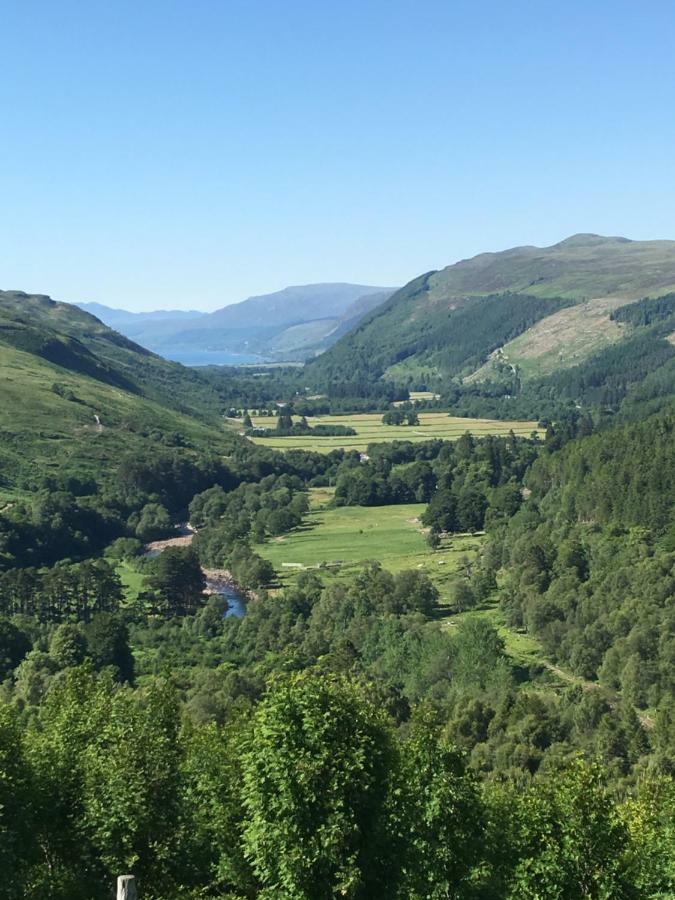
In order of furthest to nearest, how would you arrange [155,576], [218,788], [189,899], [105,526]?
[105,526]
[155,576]
[218,788]
[189,899]

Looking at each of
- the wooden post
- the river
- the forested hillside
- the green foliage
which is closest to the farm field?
the forested hillside

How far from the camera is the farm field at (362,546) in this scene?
141250mm

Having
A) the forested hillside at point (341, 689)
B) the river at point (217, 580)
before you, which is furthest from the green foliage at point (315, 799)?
the river at point (217, 580)

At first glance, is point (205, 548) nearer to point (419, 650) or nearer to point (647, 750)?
point (419, 650)

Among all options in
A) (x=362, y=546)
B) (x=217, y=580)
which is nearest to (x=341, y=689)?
(x=217, y=580)

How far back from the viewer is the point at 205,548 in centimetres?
15812

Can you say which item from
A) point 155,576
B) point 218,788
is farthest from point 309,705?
point 155,576

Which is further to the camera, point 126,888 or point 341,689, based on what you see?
point 341,689

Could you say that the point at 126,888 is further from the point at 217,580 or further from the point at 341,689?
the point at 217,580

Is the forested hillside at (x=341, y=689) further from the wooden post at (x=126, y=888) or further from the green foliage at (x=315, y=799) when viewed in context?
the wooden post at (x=126, y=888)

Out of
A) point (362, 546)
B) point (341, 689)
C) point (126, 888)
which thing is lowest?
point (362, 546)

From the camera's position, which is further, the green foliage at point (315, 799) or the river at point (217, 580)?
the river at point (217, 580)

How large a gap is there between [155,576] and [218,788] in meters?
94.0

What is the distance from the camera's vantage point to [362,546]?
159125 mm
